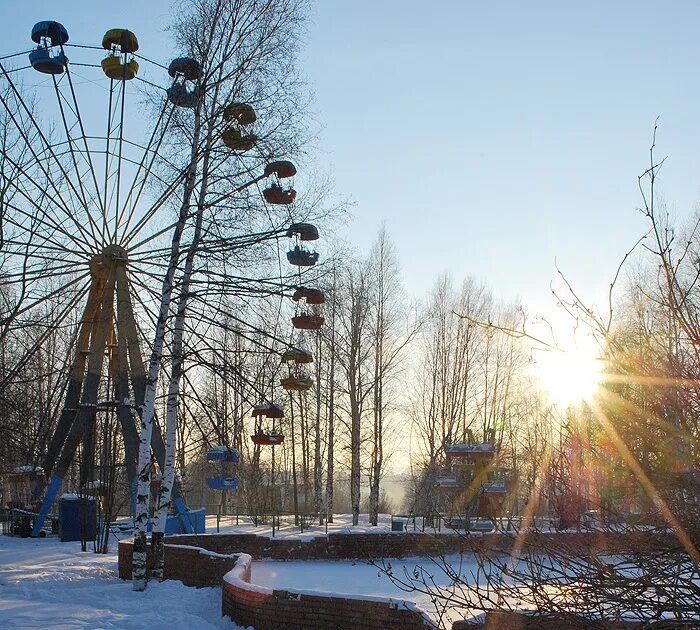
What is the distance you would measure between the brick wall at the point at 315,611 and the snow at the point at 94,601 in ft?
1.97

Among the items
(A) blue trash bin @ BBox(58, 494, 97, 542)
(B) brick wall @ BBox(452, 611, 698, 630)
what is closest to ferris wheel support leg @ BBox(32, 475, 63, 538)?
(A) blue trash bin @ BBox(58, 494, 97, 542)

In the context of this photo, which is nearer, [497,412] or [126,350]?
[126,350]

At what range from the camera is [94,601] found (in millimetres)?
11961

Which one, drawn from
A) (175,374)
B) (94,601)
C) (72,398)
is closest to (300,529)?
(72,398)

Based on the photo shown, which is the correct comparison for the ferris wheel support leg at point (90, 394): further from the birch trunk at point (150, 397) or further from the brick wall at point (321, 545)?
the brick wall at point (321, 545)

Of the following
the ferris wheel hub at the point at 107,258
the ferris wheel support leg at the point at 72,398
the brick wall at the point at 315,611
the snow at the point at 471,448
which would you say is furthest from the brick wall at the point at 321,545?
the snow at the point at 471,448

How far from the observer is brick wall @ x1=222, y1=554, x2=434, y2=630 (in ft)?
27.4

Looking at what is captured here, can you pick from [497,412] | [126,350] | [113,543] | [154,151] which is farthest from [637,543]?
[497,412]

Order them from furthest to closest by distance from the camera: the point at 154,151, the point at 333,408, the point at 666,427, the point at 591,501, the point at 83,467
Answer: the point at 333,408
the point at 83,467
the point at 154,151
the point at 591,501
the point at 666,427

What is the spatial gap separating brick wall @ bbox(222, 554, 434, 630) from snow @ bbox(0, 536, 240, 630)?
60 centimetres

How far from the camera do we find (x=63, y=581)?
13.5 metres

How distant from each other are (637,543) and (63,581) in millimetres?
12141

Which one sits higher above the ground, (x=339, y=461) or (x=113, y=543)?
(x=339, y=461)

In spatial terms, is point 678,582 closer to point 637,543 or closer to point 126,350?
point 637,543
